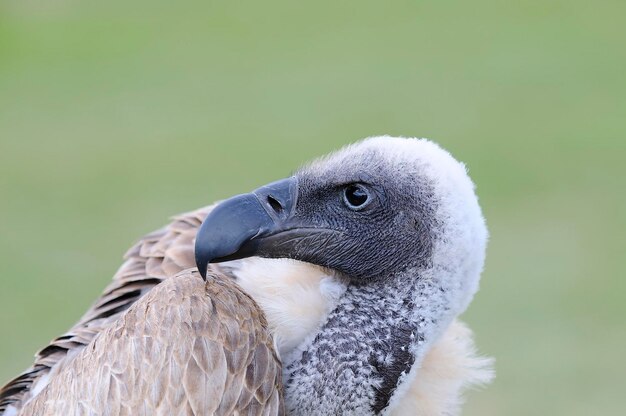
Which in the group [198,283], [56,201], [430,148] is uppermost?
[430,148]

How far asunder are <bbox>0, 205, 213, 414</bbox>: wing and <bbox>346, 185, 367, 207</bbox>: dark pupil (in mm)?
754

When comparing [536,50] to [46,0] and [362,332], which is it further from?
[362,332]

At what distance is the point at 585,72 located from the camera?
60.5ft

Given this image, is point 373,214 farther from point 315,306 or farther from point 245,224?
point 245,224

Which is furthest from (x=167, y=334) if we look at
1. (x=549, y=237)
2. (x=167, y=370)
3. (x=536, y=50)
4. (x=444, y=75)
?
(x=536, y=50)

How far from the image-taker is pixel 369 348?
4.05 metres

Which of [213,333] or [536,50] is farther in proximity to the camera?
[536,50]

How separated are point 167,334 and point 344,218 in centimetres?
73

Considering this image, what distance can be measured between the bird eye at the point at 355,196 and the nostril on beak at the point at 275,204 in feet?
0.79

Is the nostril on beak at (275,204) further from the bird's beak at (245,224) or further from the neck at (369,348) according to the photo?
the neck at (369,348)

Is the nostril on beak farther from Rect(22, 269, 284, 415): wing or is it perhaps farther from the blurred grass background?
the blurred grass background

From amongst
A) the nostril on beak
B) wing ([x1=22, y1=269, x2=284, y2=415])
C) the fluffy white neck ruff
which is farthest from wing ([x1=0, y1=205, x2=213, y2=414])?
the nostril on beak

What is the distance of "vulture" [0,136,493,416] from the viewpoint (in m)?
3.99

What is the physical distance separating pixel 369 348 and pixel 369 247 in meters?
0.35
